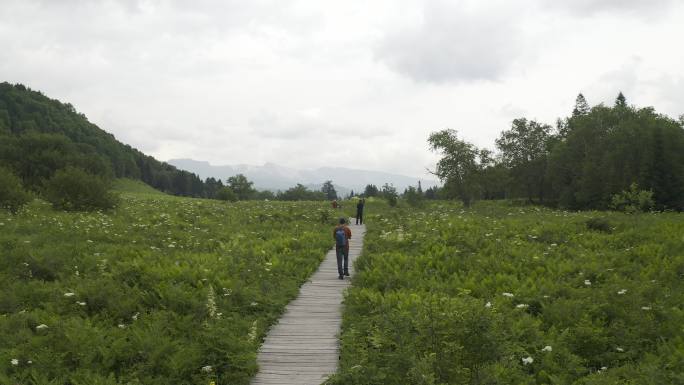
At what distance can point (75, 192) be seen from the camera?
1110 inches

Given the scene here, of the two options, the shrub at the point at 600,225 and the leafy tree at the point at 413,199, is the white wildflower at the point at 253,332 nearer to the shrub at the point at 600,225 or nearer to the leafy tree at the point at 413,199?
the shrub at the point at 600,225

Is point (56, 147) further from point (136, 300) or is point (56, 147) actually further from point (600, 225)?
point (600, 225)

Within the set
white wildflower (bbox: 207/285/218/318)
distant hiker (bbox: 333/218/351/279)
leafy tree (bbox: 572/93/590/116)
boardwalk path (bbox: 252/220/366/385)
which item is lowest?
boardwalk path (bbox: 252/220/366/385)

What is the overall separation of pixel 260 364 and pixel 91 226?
15667 millimetres

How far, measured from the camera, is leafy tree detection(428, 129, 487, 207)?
168 feet

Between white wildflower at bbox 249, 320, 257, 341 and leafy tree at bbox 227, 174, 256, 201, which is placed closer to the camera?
white wildflower at bbox 249, 320, 257, 341

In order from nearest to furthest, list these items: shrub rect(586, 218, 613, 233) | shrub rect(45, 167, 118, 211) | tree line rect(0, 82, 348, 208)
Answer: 1. shrub rect(586, 218, 613, 233)
2. shrub rect(45, 167, 118, 211)
3. tree line rect(0, 82, 348, 208)

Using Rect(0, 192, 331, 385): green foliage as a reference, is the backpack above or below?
above

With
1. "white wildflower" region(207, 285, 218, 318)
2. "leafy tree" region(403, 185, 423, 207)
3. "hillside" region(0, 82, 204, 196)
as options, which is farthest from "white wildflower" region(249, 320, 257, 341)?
"leafy tree" region(403, 185, 423, 207)

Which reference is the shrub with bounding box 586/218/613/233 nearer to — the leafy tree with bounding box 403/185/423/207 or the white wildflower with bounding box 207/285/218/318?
the white wildflower with bounding box 207/285/218/318

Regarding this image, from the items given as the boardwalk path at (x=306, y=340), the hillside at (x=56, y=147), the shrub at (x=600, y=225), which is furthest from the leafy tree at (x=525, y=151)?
the boardwalk path at (x=306, y=340)

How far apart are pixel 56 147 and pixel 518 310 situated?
156 feet

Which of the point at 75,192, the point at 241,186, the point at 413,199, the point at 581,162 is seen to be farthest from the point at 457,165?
the point at 241,186

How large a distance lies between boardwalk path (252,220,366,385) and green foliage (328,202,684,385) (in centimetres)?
48
